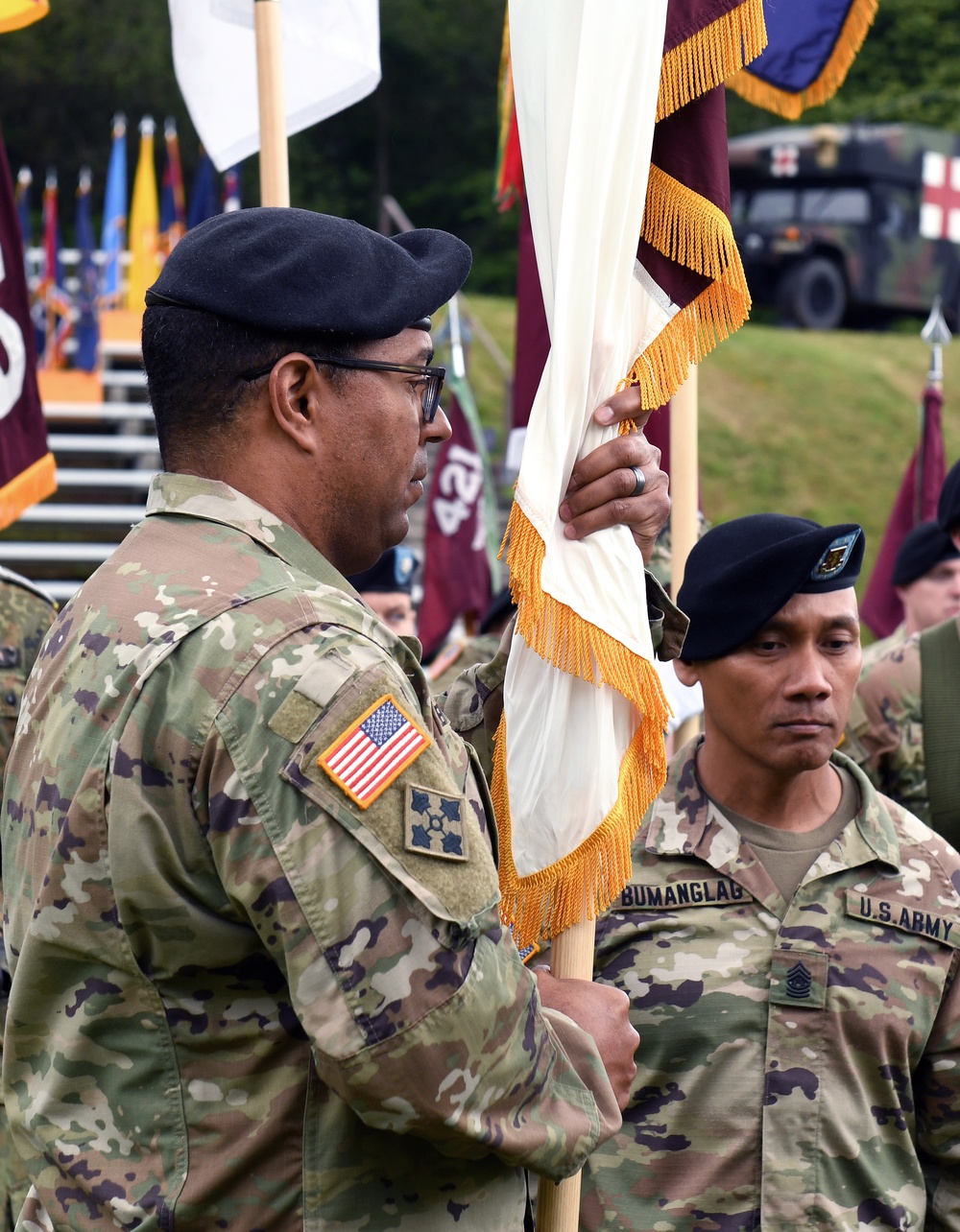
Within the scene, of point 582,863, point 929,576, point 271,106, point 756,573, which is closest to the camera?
point 582,863

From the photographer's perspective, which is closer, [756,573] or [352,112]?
[756,573]

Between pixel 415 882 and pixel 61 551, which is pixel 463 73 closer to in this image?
pixel 61 551

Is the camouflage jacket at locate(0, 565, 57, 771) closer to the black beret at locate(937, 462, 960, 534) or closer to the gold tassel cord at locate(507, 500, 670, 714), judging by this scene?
the gold tassel cord at locate(507, 500, 670, 714)

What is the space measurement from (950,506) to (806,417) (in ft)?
57.3

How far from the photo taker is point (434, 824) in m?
1.64

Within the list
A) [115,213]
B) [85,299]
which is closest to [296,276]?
[85,299]

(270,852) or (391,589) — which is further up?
(270,852)

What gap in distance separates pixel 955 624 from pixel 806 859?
149cm

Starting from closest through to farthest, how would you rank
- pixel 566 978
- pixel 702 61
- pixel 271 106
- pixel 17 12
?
pixel 566 978 → pixel 702 61 → pixel 271 106 → pixel 17 12

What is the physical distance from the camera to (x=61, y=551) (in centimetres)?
1688

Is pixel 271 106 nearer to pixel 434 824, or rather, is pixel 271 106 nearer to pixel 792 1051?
pixel 434 824

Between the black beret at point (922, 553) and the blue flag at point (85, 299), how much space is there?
1348cm

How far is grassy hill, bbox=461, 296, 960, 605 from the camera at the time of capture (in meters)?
19.7

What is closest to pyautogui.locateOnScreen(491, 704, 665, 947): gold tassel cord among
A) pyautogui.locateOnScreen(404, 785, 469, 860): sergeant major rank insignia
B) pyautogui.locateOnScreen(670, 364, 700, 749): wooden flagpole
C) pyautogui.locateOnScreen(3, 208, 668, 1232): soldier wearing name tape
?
pyautogui.locateOnScreen(3, 208, 668, 1232): soldier wearing name tape
